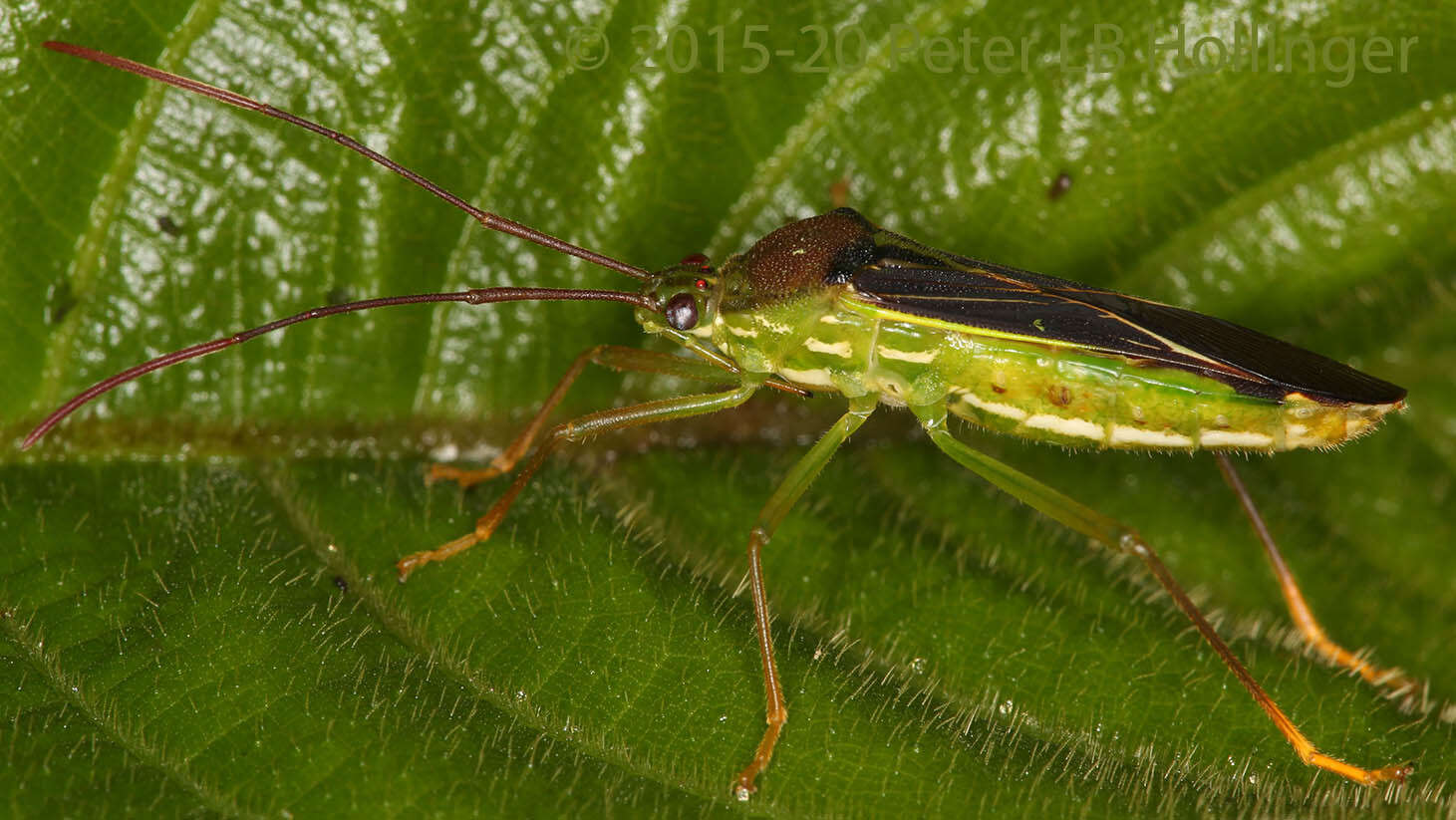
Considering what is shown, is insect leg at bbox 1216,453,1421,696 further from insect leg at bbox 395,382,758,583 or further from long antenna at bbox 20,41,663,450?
long antenna at bbox 20,41,663,450

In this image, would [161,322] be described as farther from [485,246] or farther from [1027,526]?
[1027,526]

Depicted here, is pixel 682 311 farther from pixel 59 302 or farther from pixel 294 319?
pixel 59 302

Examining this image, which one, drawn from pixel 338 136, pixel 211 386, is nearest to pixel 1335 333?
pixel 338 136

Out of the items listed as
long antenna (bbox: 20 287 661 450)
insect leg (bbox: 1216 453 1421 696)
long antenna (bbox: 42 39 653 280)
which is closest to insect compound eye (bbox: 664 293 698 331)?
long antenna (bbox: 20 287 661 450)

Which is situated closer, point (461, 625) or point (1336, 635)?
point (461, 625)

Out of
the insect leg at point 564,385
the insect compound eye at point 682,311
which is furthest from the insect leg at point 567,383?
the insect compound eye at point 682,311

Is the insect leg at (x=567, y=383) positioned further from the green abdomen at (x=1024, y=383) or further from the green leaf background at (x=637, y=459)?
the green abdomen at (x=1024, y=383)

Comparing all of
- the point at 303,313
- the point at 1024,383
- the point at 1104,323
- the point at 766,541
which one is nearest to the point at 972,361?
the point at 1024,383
